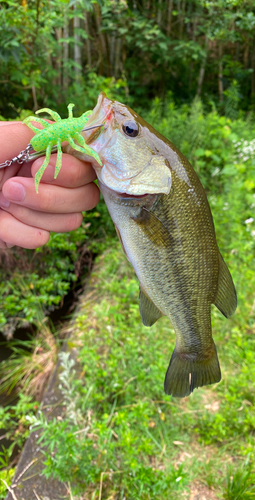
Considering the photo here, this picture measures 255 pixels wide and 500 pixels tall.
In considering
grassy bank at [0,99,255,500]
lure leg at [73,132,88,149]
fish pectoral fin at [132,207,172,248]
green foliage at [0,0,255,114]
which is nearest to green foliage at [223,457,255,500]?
grassy bank at [0,99,255,500]

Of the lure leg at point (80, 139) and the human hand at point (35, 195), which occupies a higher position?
the lure leg at point (80, 139)

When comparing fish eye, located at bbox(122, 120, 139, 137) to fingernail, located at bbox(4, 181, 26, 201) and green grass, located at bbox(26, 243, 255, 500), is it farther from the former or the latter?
green grass, located at bbox(26, 243, 255, 500)

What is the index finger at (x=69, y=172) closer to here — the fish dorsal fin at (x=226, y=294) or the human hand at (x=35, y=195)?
the human hand at (x=35, y=195)

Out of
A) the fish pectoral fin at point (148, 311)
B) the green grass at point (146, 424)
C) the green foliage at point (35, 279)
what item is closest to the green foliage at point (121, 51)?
the green foliage at point (35, 279)

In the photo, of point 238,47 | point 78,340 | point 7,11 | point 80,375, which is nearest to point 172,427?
point 80,375

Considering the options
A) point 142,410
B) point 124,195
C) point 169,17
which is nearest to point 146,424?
point 142,410

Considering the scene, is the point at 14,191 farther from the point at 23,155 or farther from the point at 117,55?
the point at 117,55

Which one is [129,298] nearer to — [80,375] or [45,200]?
[80,375]
